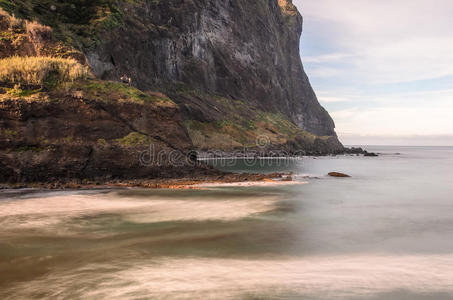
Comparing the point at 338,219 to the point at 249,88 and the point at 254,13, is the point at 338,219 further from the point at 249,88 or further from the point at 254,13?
the point at 254,13

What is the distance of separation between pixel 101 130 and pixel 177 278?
1761 centimetres

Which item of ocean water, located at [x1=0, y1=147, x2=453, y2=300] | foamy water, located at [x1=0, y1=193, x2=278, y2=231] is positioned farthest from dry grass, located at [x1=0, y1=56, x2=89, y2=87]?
foamy water, located at [x1=0, y1=193, x2=278, y2=231]

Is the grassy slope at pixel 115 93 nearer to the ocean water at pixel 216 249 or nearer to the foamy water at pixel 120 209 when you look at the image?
the foamy water at pixel 120 209

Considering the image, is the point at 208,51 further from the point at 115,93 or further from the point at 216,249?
the point at 216,249

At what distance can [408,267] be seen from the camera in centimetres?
799

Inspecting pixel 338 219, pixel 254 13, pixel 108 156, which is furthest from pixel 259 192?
pixel 254 13

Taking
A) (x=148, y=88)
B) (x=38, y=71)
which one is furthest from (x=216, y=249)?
(x=148, y=88)

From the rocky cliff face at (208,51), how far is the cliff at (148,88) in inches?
13.4

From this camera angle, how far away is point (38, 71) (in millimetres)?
22547

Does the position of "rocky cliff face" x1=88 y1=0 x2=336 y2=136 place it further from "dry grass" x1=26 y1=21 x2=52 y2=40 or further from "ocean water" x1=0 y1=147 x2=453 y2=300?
"ocean water" x1=0 y1=147 x2=453 y2=300

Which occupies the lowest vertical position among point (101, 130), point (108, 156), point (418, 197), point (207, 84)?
point (418, 197)

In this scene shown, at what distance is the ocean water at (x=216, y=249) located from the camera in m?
6.54

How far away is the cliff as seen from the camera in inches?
840

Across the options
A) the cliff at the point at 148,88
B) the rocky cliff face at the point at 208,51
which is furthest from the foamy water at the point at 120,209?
the rocky cliff face at the point at 208,51
